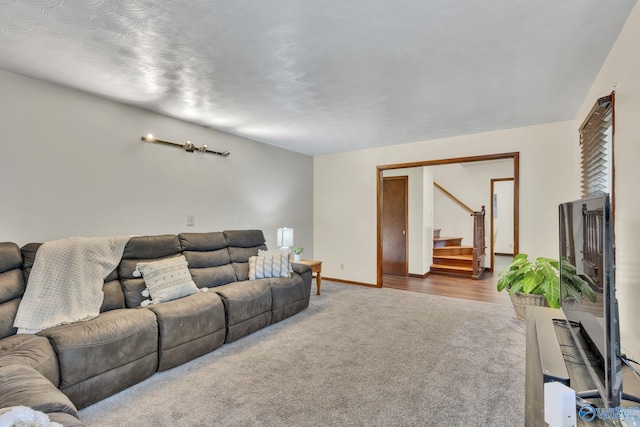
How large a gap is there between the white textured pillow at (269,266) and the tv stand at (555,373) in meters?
2.51

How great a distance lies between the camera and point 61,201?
2.73 metres

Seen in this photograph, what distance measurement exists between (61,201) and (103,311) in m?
1.07

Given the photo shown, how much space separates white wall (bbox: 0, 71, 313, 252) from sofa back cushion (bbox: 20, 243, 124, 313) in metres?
0.30

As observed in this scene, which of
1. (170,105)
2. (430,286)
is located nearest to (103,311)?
(170,105)

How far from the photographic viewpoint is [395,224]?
20.9 ft

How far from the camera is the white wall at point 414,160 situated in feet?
12.3

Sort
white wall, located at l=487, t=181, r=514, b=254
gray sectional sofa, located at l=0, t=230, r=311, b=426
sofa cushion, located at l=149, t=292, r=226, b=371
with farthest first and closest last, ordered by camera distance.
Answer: white wall, located at l=487, t=181, r=514, b=254
sofa cushion, located at l=149, t=292, r=226, b=371
gray sectional sofa, located at l=0, t=230, r=311, b=426

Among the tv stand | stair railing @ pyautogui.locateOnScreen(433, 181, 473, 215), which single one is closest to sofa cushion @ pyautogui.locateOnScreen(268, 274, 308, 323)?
the tv stand

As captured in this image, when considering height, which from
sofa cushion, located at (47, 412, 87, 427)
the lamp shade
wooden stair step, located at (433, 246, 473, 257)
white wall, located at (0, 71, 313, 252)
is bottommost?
sofa cushion, located at (47, 412, 87, 427)

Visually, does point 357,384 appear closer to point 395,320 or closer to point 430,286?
point 395,320

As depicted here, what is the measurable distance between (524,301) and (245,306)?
2.98 m

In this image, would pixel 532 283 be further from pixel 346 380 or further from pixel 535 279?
Answer: pixel 346 380

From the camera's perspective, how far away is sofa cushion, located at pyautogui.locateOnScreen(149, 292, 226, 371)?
2385 mm

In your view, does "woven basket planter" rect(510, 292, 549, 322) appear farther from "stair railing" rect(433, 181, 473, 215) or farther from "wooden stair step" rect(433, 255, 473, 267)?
"stair railing" rect(433, 181, 473, 215)
